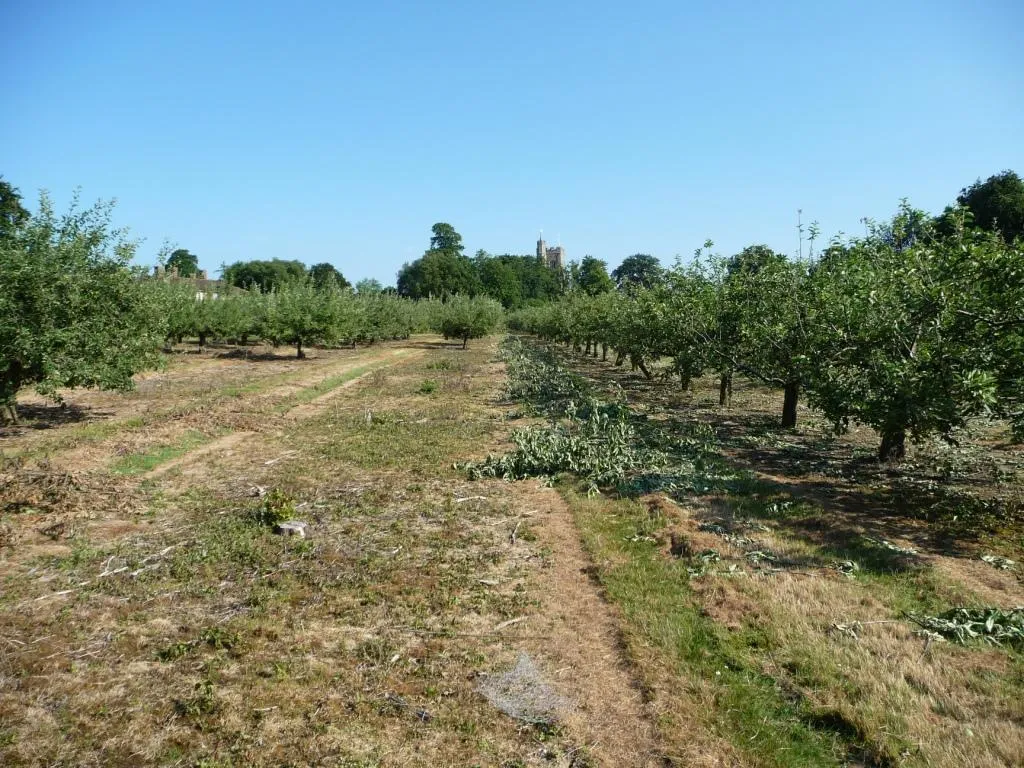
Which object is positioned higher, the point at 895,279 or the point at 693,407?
the point at 895,279

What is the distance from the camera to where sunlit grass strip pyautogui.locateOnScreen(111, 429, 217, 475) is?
508 inches

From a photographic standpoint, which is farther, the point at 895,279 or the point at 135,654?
the point at 895,279

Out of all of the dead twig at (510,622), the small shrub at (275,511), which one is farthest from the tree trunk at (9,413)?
the dead twig at (510,622)

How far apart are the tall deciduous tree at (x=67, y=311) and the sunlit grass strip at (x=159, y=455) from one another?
315 cm

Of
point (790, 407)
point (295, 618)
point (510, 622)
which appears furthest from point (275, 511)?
point (790, 407)

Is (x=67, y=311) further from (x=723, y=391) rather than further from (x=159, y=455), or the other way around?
(x=723, y=391)

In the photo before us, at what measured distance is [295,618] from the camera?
6664mm

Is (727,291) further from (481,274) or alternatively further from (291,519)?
(481,274)

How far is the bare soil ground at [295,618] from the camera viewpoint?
4.84 meters

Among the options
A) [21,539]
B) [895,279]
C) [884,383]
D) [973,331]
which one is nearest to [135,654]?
[21,539]

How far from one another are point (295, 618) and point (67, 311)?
44.4 feet

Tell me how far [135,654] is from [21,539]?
4.52m

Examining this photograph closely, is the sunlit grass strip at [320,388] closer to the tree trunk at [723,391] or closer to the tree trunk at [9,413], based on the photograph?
the tree trunk at [9,413]

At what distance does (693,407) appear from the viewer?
2198 centimetres
